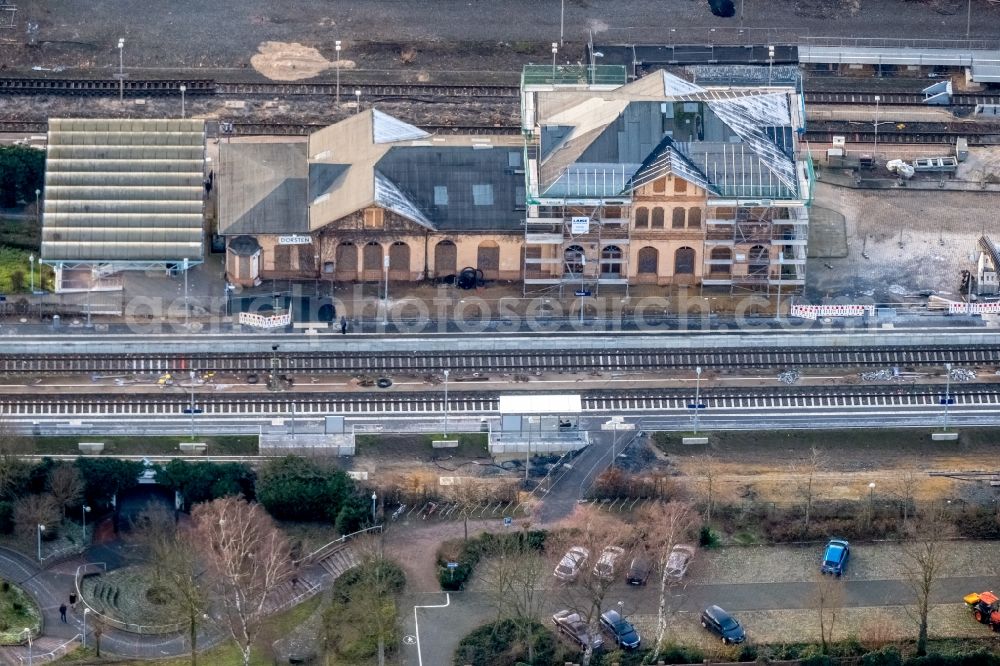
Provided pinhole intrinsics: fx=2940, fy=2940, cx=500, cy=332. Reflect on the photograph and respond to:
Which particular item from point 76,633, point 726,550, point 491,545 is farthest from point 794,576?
point 76,633

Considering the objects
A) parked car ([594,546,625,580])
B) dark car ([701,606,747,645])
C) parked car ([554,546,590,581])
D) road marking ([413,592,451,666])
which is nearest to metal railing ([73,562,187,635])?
road marking ([413,592,451,666])

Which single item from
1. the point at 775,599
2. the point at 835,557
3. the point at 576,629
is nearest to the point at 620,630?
the point at 576,629

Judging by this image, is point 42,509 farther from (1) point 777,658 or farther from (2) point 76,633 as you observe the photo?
(1) point 777,658

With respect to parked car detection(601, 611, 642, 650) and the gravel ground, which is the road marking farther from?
the gravel ground

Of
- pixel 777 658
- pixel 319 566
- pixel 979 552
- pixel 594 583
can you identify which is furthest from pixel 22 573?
pixel 979 552

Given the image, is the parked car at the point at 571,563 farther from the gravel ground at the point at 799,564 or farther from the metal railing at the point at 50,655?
the metal railing at the point at 50,655
